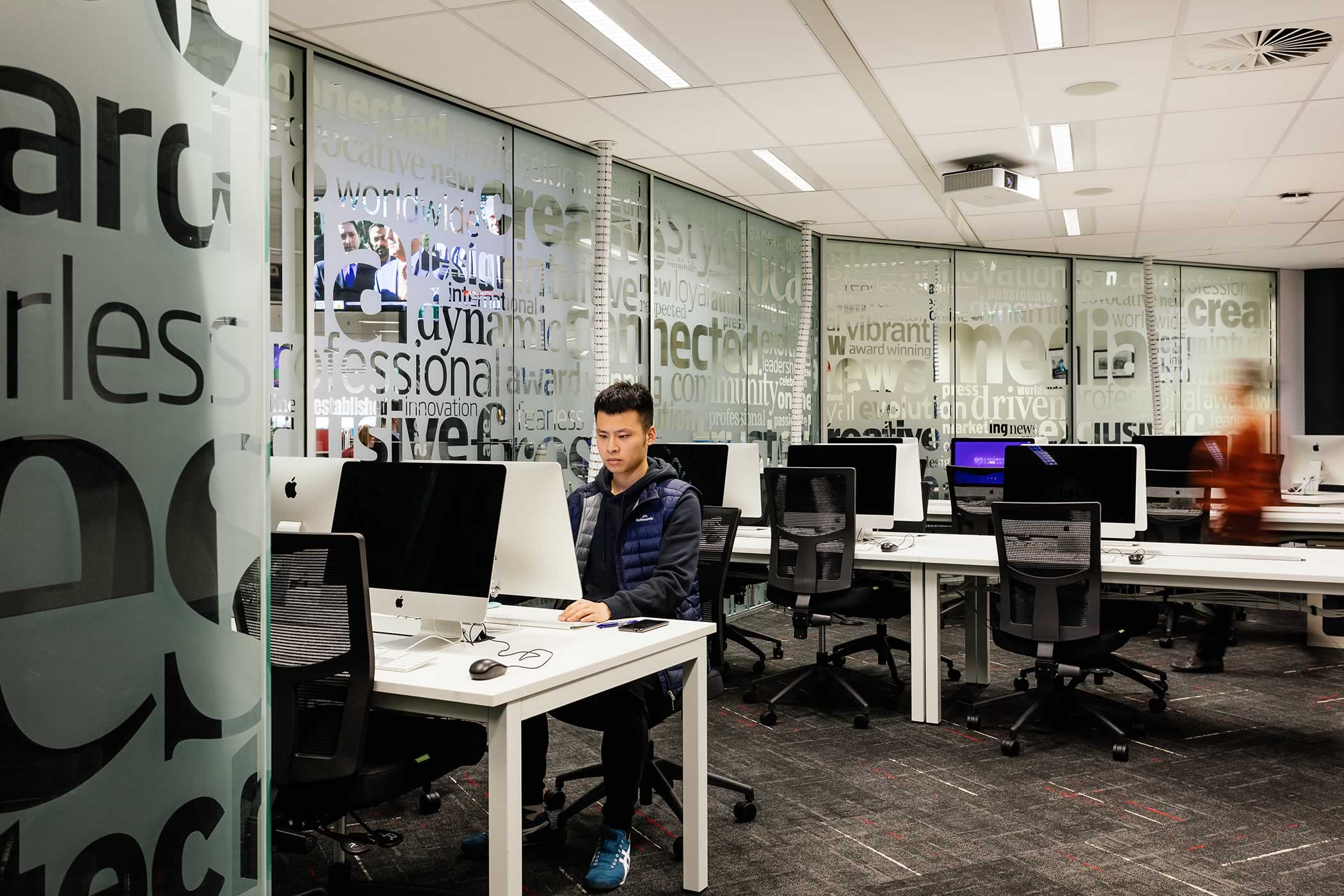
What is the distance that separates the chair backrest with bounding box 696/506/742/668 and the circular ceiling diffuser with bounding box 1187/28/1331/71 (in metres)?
3.09

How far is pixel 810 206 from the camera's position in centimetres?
825

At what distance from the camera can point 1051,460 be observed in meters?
5.24

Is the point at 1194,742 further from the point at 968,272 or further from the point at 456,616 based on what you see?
the point at 968,272

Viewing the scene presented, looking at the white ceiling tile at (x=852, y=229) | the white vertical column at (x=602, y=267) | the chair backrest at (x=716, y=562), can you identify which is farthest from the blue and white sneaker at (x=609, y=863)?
the white ceiling tile at (x=852, y=229)

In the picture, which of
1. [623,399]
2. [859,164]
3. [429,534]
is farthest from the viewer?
[859,164]

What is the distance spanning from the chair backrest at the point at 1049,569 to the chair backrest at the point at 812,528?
80 cm

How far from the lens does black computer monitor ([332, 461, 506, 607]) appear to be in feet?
9.08

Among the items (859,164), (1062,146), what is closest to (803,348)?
(859,164)

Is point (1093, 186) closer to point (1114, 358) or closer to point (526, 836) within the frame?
point (1114, 358)

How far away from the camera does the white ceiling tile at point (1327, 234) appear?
29.5 feet

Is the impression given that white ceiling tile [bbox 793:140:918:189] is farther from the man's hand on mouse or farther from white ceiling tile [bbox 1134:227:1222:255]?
the man's hand on mouse

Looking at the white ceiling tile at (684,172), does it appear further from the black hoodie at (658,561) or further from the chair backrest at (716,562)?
the black hoodie at (658,561)

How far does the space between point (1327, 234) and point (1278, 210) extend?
1492 millimetres

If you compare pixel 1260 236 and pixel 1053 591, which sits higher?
pixel 1260 236
